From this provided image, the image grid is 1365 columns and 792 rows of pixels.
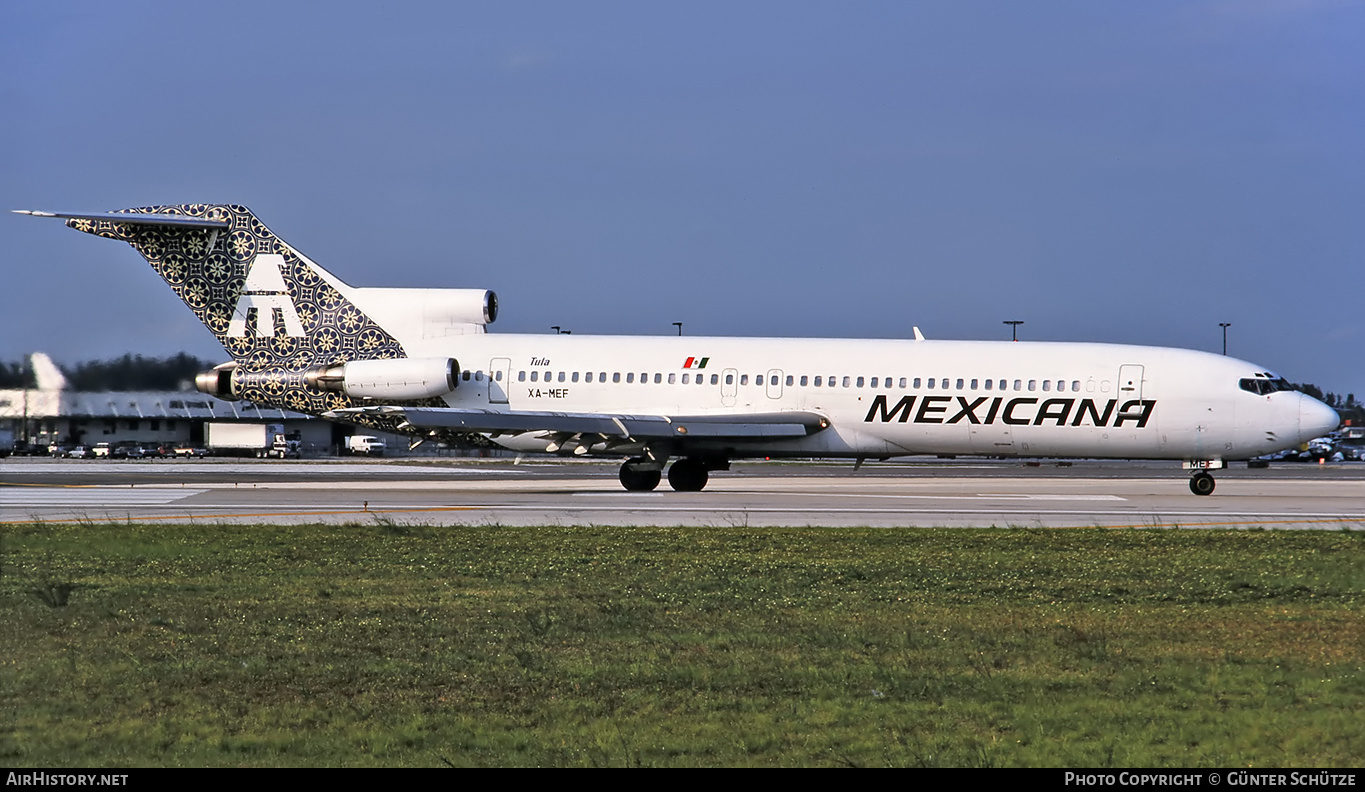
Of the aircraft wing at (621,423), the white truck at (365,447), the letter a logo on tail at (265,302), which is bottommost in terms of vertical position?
the white truck at (365,447)

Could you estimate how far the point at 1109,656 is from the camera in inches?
356

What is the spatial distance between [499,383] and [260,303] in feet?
20.7

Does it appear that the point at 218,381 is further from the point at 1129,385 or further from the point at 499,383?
the point at 1129,385

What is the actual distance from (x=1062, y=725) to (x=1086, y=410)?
23.0 metres

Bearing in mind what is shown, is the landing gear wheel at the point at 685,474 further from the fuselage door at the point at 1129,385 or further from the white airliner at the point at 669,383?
the fuselage door at the point at 1129,385

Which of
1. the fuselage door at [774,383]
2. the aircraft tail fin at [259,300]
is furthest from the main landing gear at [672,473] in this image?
the aircraft tail fin at [259,300]

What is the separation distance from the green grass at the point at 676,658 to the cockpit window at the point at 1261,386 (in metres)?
14.4

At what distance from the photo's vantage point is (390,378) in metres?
30.9

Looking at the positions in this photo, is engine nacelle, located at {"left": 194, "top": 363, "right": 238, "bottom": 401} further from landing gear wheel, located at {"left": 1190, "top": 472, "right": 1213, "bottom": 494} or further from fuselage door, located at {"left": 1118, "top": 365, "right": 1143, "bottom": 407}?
landing gear wheel, located at {"left": 1190, "top": 472, "right": 1213, "bottom": 494}

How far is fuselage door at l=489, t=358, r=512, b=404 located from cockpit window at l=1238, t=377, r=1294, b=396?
654 inches

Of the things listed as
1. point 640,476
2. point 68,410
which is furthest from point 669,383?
point 68,410

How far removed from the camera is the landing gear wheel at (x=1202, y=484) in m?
29.8

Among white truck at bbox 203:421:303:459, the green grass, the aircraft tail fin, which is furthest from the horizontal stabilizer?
white truck at bbox 203:421:303:459

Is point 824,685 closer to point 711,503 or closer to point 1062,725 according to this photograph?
point 1062,725
